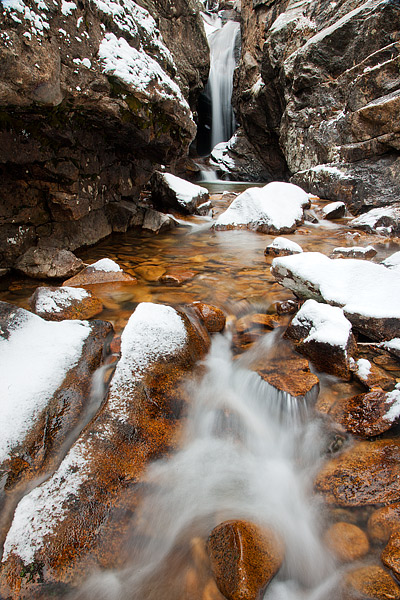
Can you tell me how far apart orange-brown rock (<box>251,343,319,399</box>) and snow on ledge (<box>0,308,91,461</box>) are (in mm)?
1650

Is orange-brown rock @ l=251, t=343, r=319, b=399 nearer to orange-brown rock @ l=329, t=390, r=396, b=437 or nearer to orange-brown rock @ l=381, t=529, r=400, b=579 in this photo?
orange-brown rock @ l=329, t=390, r=396, b=437

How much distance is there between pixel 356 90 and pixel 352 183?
3436 millimetres

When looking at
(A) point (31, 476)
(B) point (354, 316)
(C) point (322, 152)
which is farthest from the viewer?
(C) point (322, 152)

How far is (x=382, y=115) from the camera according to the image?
8.57 m

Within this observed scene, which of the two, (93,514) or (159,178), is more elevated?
(159,178)

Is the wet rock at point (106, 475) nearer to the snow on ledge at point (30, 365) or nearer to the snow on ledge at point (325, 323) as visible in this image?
the snow on ledge at point (30, 365)

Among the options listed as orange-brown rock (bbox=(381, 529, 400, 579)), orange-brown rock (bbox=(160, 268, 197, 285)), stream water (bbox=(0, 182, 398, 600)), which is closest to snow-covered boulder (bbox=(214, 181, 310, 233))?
orange-brown rock (bbox=(160, 268, 197, 285))

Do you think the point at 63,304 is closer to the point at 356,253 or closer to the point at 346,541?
the point at 346,541

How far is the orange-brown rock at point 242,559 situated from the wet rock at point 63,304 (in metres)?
2.57

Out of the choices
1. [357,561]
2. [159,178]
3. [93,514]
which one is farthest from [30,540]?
[159,178]

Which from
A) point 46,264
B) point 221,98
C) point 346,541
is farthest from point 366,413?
point 221,98

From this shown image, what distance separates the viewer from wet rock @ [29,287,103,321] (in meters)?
3.27

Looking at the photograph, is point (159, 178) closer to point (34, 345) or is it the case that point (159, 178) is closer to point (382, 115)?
point (382, 115)

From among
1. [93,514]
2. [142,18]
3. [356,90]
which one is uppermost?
[356,90]
